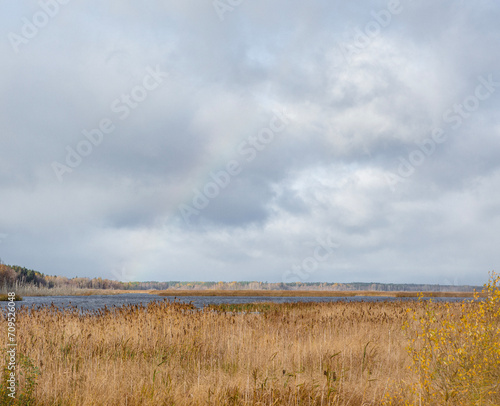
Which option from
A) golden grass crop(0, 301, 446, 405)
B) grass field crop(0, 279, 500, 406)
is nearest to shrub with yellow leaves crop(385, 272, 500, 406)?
grass field crop(0, 279, 500, 406)

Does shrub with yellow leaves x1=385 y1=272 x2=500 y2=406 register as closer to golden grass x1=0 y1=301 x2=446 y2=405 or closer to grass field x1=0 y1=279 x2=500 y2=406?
grass field x1=0 y1=279 x2=500 y2=406

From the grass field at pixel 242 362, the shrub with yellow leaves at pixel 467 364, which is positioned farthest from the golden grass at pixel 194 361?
the shrub with yellow leaves at pixel 467 364

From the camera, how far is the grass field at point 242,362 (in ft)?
18.1

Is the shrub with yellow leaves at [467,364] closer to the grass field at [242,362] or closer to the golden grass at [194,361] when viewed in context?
the grass field at [242,362]

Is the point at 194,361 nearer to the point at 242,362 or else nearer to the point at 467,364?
the point at 242,362

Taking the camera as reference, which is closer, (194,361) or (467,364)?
(467,364)

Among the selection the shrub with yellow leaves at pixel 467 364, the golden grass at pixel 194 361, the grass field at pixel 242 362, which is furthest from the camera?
the golden grass at pixel 194 361

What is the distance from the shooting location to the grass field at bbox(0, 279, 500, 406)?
217 inches

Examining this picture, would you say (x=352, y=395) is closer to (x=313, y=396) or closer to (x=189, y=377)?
(x=313, y=396)

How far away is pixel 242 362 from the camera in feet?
29.0

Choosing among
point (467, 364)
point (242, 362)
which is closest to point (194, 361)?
point (242, 362)

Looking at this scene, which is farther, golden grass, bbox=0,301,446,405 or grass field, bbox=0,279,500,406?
golden grass, bbox=0,301,446,405


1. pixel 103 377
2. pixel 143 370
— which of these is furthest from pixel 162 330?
pixel 103 377

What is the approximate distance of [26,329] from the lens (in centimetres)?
1081
